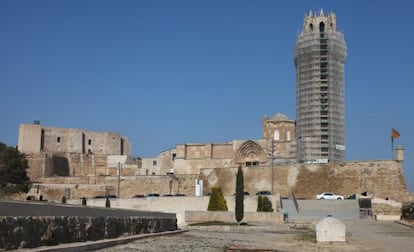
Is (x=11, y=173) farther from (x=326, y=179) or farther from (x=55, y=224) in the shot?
(x=55, y=224)

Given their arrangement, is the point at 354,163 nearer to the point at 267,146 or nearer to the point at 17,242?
the point at 267,146

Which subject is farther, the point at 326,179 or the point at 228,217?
the point at 326,179

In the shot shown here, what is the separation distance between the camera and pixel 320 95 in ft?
193

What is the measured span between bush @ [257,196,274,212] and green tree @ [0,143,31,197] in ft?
81.7

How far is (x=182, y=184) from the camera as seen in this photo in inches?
2084

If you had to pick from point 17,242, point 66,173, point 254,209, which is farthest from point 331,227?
point 66,173

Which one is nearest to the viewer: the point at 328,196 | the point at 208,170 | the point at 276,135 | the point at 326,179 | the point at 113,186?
the point at 328,196

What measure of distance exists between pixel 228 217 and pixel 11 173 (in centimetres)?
2728

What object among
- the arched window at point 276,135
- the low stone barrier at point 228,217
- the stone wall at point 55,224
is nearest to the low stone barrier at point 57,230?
the stone wall at point 55,224

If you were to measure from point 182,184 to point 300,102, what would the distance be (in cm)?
1723

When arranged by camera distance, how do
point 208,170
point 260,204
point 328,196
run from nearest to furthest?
point 260,204 < point 328,196 < point 208,170

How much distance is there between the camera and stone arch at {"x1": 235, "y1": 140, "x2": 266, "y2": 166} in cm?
5484

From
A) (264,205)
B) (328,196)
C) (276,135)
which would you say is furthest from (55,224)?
(276,135)

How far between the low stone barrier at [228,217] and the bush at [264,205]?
341cm
